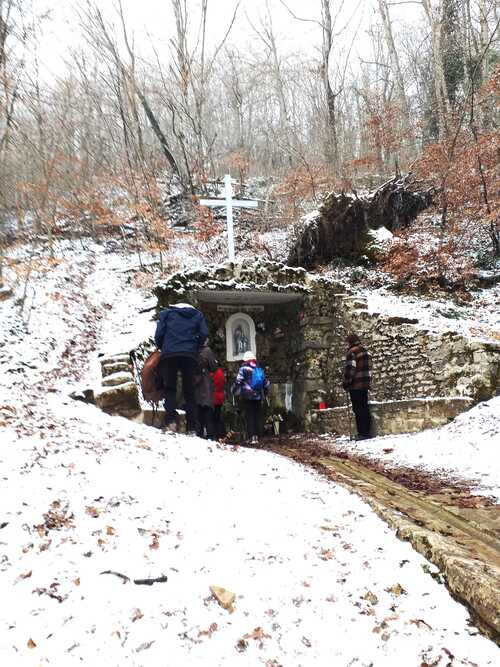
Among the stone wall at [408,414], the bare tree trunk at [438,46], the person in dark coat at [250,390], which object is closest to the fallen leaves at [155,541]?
the person in dark coat at [250,390]

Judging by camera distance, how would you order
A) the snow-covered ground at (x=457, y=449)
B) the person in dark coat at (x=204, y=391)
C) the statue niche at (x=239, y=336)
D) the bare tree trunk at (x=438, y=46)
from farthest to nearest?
the bare tree trunk at (x=438, y=46)
the statue niche at (x=239, y=336)
the person in dark coat at (x=204, y=391)
the snow-covered ground at (x=457, y=449)

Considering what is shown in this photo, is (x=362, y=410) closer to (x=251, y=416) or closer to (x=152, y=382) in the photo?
(x=251, y=416)

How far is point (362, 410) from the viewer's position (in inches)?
326

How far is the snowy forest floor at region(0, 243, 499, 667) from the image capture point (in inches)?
78.1

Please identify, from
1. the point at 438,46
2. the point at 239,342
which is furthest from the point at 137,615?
the point at 438,46

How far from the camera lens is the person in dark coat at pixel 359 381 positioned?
8023mm

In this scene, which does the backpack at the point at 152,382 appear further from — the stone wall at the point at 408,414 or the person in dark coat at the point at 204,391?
the stone wall at the point at 408,414

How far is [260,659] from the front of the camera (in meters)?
1.96

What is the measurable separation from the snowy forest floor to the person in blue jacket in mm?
1627

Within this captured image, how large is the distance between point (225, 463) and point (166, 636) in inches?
106

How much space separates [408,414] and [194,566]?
6690 mm

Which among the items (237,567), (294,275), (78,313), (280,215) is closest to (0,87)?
(78,313)

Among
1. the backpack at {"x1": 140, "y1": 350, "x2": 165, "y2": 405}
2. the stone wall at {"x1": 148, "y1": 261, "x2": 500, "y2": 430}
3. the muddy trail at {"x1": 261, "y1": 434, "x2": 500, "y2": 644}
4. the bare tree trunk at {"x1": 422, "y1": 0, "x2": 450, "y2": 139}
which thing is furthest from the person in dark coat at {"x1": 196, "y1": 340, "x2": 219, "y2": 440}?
the bare tree trunk at {"x1": 422, "y1": 0, "x2": 450, "y2": 139}

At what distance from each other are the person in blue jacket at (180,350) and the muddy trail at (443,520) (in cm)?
183
